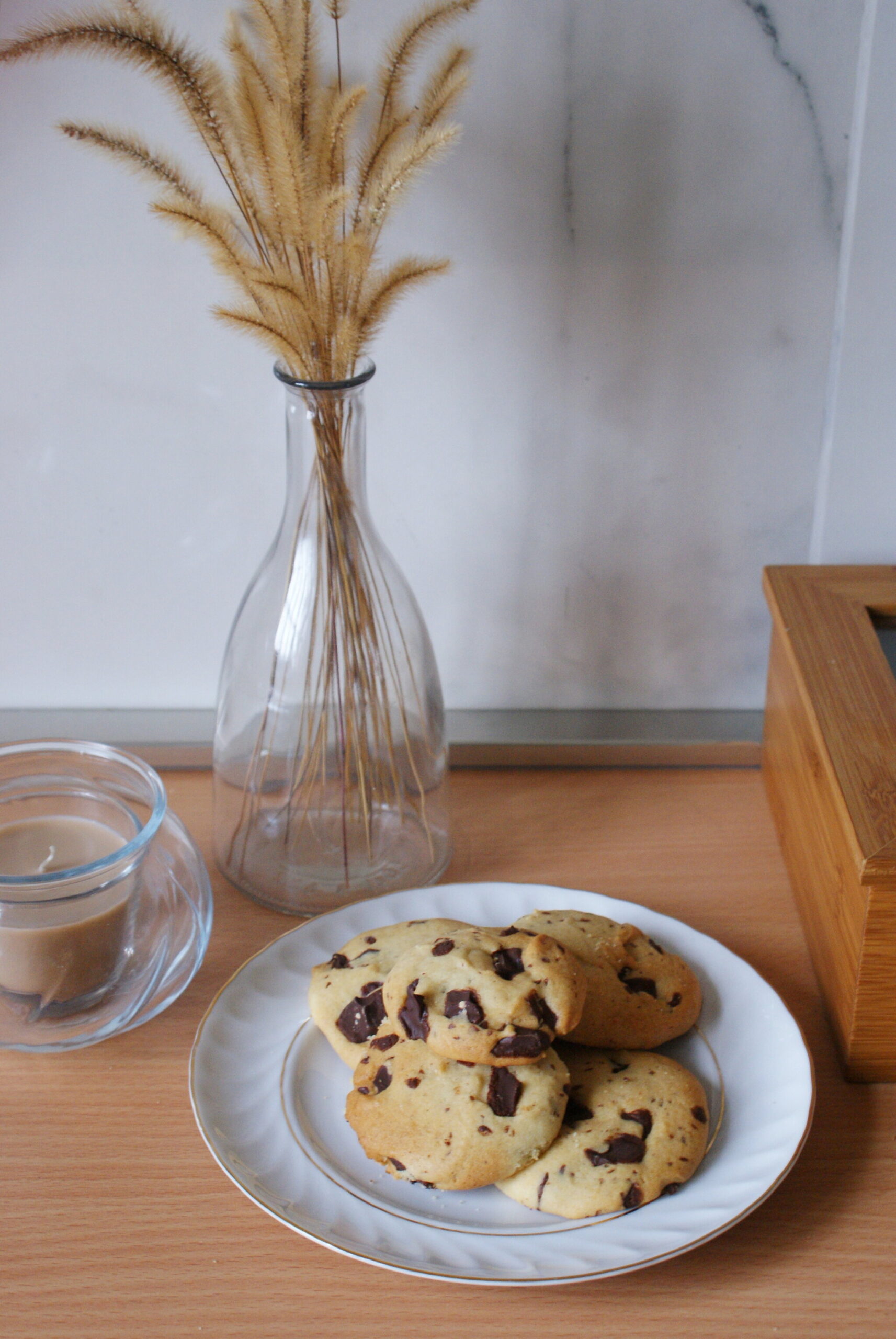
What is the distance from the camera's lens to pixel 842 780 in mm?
654

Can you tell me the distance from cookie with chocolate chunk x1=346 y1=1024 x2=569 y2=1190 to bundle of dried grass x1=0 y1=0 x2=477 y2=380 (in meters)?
0.39

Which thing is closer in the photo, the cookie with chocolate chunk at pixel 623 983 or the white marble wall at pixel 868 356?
the cookie with chocolate chunk at pixel 623 983

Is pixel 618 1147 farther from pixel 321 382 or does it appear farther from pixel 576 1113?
pixel 321 382

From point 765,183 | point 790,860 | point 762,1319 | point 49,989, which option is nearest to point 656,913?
point 790,860

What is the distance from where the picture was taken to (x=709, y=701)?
100 centimetres

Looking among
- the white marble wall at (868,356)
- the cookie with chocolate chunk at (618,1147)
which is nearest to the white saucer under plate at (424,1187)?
the cookie with chocolate chunk at (618,1147)

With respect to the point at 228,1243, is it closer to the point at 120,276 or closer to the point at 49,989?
the point at 49,989

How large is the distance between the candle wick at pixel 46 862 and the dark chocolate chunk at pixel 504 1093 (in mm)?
284

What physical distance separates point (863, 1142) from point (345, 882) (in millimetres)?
354

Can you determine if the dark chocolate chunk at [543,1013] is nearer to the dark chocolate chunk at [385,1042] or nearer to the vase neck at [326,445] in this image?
the dark chocolate chunk at [385,1042]

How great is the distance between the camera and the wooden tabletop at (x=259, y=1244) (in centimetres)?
53

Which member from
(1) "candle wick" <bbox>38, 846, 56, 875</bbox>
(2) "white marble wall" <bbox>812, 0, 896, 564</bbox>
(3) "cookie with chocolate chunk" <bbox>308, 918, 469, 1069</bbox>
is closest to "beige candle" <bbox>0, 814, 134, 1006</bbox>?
(1) "candle wick" <bbox>38, 846, 56, 875</bbox>

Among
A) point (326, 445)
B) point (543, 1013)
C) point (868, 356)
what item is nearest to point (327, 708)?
point (326, 445)

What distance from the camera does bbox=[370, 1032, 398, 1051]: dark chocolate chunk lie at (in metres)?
0.60
